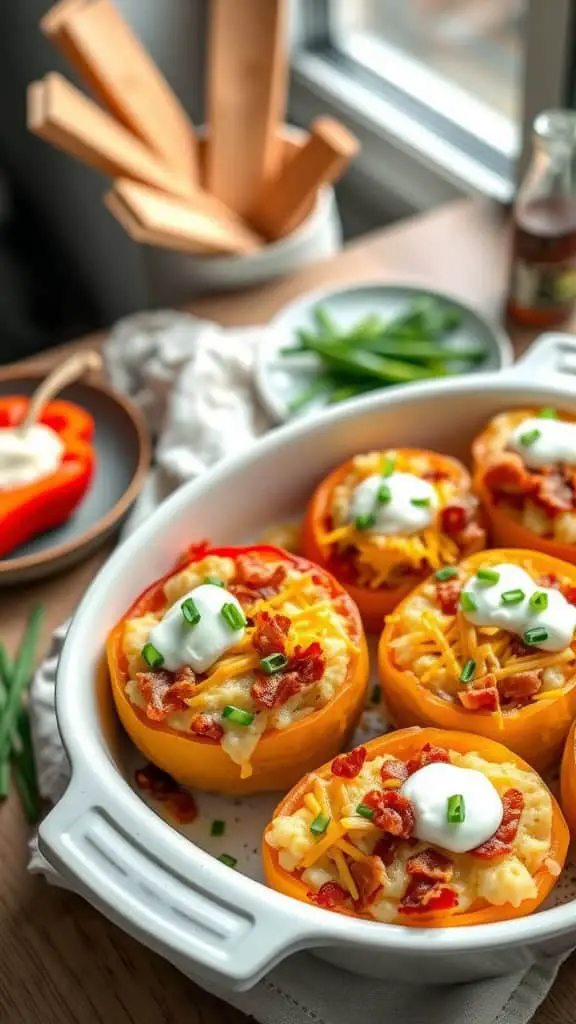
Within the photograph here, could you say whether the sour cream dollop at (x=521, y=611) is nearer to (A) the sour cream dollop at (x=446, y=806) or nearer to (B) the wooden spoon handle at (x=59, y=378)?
(A) the sour cream dollop at (x=446, y=806)

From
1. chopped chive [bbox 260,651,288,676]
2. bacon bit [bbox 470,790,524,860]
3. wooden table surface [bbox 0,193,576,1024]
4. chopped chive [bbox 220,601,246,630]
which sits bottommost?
wooden table surface [bbox 0,193,576,1024]

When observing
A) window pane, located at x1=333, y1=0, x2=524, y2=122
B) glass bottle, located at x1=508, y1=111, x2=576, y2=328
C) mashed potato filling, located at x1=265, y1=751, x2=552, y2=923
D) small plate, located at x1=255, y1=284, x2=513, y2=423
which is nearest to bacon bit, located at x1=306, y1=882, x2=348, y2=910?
mashed potato filling, located at x1=265, y1=751, x2=552, y2=923

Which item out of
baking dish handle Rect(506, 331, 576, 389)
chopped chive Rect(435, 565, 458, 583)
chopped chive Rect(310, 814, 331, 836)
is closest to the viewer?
chopped chive Rect(310, 814, 331, 836)

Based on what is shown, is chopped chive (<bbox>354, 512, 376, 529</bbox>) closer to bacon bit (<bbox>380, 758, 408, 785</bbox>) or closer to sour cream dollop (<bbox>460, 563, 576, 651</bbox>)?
sour cream dollop (<bbox>460, 563, 576, 651</bbox>)

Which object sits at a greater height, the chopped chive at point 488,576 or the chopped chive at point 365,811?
the chopped chive at point 488,576

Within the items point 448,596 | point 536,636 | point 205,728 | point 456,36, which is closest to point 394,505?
point 448,596

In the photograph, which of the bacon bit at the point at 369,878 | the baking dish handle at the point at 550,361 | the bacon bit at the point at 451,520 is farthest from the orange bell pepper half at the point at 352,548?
the bacon bit at the point at 369,878

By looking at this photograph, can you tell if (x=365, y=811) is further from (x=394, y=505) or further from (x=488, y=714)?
(x=394, y=505)
